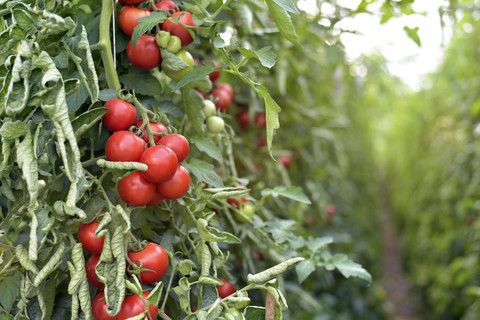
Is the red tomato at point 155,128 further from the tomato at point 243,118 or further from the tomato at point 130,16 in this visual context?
the tomato at point 243,118

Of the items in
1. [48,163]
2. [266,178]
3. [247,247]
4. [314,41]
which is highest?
[48,163]

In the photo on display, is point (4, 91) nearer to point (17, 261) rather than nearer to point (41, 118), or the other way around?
point (41, 118)

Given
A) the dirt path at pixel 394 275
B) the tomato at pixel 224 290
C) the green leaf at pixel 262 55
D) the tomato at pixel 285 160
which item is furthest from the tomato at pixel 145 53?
the dirt path at pixel 394 275

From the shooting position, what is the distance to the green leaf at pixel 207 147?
713 millimetres

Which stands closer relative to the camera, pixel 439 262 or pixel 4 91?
pixel 4 91

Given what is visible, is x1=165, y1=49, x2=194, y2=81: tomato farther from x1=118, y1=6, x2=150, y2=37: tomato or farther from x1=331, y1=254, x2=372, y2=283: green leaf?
x1=331, y1=254, x2=372, y2=283: green leaf

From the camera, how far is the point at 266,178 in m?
1.24

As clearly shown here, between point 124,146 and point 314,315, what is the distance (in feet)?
4.99

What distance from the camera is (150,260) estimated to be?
1.75ft

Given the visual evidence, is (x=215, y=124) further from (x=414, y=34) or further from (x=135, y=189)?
(x=414, y=34)

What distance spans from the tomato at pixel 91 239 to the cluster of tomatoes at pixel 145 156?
0.16 feet

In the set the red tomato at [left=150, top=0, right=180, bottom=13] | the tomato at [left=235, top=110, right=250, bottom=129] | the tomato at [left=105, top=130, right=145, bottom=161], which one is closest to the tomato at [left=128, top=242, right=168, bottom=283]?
the tomato at [left=105, top=130, right=145, bottom=161]

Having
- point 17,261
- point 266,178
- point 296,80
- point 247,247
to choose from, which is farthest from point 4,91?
point 296,80

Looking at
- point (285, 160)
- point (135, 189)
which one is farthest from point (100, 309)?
point (285, 160)
